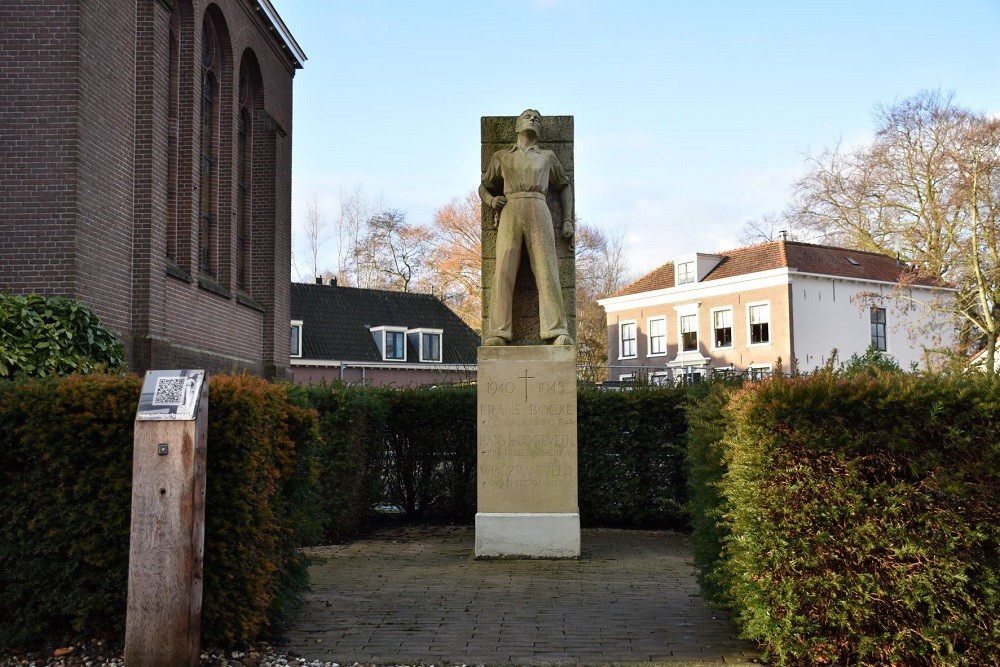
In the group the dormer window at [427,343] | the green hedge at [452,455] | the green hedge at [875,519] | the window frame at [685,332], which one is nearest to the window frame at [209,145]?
the green hedge at [452,455]

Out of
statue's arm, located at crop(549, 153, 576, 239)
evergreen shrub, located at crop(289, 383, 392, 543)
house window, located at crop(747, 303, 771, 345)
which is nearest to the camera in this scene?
statue's arm, located at crop(549, 153, 576, 239)

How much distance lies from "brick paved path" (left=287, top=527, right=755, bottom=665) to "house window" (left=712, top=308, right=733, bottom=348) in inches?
1482

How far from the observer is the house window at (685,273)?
49594 mm

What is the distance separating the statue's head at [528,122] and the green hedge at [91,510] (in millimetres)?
5711

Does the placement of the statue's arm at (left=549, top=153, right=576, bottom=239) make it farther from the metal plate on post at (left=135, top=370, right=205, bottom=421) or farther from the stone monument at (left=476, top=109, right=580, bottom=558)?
the metal plate on post at (left=135, top=370, right=205, bottom=421)

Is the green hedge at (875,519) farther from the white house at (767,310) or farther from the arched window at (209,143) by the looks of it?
the white house at (767,310)

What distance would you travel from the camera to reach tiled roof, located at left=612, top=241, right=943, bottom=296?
45.3m

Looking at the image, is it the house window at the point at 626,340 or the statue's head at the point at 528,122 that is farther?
the house window at the point at 626,340

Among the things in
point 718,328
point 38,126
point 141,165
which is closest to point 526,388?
point 38,126

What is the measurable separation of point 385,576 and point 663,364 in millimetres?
42373

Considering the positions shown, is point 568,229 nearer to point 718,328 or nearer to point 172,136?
point 172,136

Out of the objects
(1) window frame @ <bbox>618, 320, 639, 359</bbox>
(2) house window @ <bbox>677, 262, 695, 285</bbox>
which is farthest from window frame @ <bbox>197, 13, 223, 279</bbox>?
(1) window frame @ <bbox>618, 320, 639, 359</bbox>

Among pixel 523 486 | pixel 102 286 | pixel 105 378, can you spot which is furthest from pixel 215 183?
pixel 105 378

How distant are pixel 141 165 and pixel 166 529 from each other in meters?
12.8
